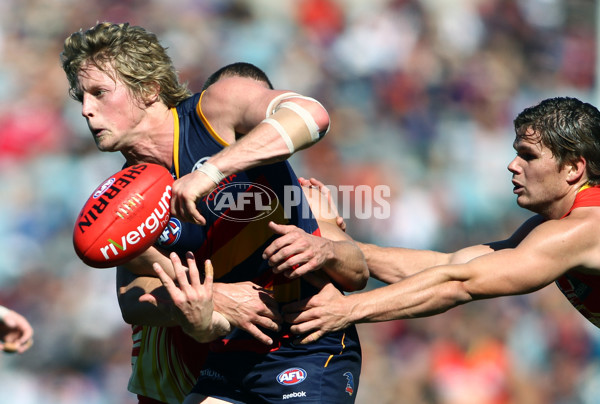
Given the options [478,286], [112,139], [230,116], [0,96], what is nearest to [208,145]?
[230,116]

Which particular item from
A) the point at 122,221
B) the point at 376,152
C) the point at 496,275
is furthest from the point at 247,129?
the point at 376,152

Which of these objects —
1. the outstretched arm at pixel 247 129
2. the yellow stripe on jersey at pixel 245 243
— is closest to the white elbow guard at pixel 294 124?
the outstretched arm at pixel 247 129

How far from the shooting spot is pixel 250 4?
7.43 m

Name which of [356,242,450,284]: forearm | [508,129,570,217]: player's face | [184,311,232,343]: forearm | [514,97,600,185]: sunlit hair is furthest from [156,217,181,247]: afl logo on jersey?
[514,97,600,185]: sunlit hair

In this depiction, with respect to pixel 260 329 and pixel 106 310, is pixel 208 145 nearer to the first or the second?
pixel 260 329

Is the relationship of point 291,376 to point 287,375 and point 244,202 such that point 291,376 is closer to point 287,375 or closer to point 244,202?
point 287,375

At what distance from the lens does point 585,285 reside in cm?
415

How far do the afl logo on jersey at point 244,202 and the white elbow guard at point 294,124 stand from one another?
0.45 m

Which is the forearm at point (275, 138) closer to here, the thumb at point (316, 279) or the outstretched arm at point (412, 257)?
the thumb at point (316, 279)

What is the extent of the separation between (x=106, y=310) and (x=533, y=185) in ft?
12.2

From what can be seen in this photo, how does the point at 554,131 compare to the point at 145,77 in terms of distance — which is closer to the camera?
the point at 145,77

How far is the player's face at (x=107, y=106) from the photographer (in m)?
3.56

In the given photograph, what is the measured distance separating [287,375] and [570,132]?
2057 millimetres

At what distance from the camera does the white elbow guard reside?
3.04 metres
